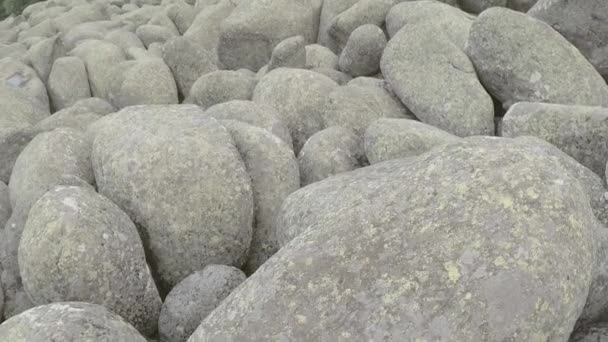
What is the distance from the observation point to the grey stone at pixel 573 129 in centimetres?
434

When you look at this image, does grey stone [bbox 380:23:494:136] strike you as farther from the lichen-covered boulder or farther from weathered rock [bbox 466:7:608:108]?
the lichen-covered boulder

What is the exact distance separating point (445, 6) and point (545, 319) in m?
5.04

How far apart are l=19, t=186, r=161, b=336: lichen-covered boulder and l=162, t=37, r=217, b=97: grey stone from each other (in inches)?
145

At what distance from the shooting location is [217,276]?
3.85 m

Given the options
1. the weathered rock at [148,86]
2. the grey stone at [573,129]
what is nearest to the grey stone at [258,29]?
the weathered rock at [148,86]

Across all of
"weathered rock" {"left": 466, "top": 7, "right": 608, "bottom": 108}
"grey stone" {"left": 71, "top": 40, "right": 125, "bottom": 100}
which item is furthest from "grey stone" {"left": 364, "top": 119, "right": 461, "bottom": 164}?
"grey stone" {"left": 71, "top": 40, "right": 125, "bottom": 100}

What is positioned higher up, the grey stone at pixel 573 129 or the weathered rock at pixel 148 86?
the grey stone at pixel 573 129

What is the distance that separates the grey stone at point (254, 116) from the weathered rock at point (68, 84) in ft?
12.2

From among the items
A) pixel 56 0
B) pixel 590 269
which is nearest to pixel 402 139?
pixel 590 269

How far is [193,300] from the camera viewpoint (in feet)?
12.4

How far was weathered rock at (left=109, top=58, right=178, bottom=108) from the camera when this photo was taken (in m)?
7.11

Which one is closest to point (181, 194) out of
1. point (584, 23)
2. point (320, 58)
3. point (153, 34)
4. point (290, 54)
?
point (290, 54)

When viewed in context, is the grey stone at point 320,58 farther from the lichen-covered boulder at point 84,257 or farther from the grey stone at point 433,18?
the lichen-covered boulder at point 84,257

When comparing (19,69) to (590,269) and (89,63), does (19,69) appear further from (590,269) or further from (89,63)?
(590,269)
